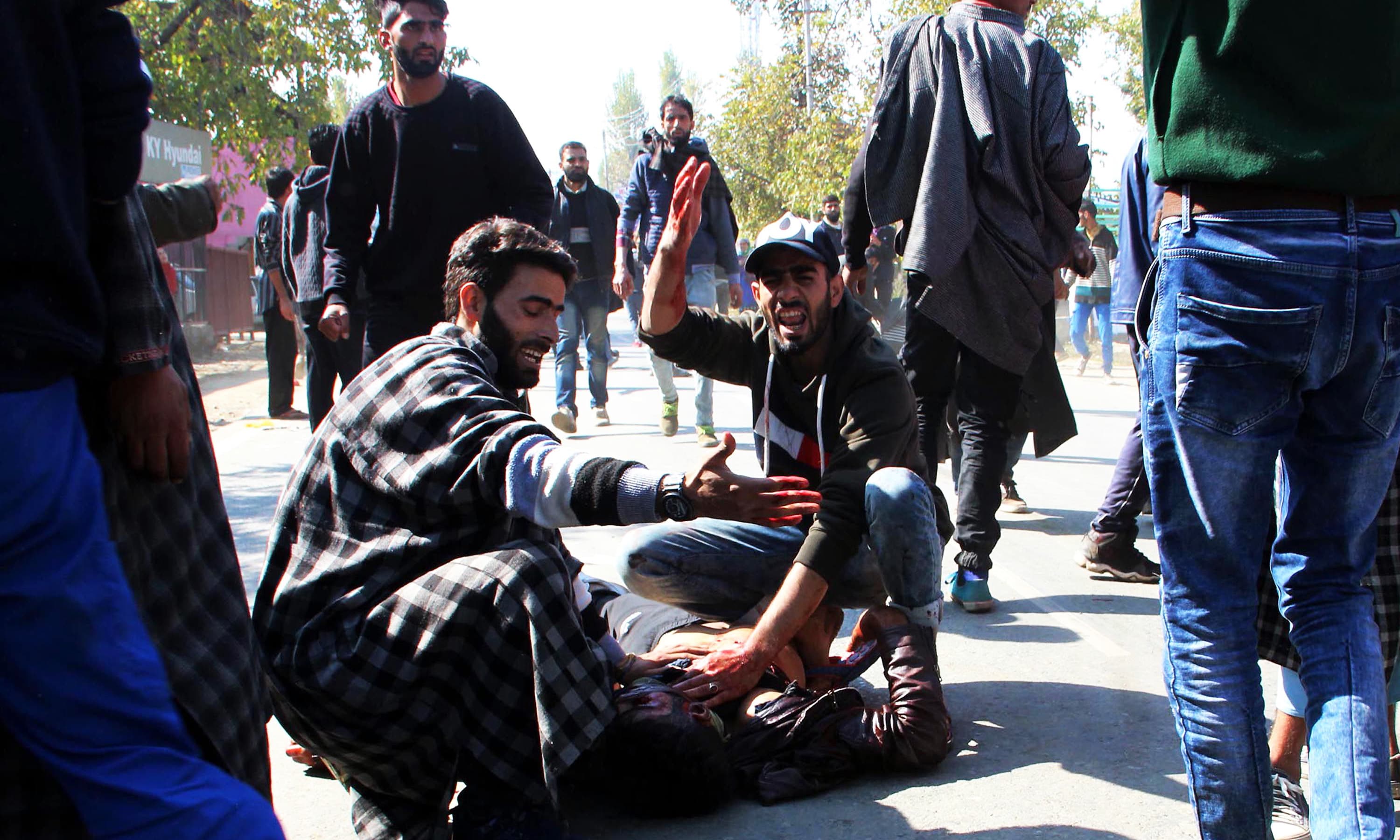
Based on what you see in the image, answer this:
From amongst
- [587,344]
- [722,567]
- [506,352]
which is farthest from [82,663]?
[587,344]

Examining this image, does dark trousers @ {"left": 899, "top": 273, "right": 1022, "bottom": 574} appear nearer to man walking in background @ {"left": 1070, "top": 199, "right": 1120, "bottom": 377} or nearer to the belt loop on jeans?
the belt loop on jeans

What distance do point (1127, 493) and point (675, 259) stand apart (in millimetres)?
2205

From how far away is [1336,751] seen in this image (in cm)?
200

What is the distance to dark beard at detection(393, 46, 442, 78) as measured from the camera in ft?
14.3

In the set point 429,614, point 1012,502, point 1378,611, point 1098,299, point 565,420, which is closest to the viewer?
point 429,614

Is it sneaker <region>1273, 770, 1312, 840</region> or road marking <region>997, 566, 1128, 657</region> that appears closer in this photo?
sneaker <region>1273, 770, 1312, 840</region>

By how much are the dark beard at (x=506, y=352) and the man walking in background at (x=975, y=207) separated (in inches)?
69.5

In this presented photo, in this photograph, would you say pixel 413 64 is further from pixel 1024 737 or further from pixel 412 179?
pixel 1024 737

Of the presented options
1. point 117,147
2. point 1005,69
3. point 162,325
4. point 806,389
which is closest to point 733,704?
point 806,389

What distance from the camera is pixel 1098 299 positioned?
48.8ft

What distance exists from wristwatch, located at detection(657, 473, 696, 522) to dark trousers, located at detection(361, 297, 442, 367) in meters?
2.36

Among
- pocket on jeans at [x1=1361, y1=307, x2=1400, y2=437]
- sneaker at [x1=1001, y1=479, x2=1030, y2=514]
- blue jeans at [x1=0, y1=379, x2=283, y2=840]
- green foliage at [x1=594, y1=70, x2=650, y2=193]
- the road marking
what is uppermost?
green foliage at [x1=594, y1=70, x2=650, y2=193]

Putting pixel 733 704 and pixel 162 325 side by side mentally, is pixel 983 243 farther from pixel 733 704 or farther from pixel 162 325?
pixel 162 325

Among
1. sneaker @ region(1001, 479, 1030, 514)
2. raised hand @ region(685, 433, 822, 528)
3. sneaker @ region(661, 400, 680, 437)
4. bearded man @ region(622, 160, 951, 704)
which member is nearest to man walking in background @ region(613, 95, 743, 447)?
sneaker @ region(661, 400, 680, 437)
